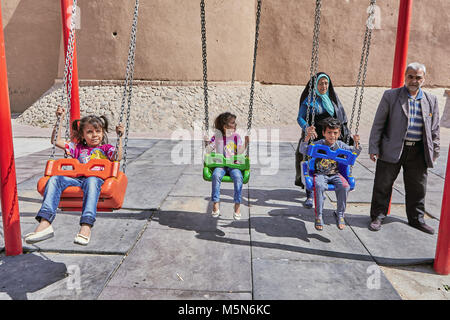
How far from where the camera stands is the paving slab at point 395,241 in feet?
11.7

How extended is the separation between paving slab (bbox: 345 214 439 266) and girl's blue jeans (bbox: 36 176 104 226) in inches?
102

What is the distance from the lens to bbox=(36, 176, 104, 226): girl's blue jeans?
3.10 meters

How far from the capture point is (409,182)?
171 inches

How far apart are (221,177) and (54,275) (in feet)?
5.95

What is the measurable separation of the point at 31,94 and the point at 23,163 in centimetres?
1114

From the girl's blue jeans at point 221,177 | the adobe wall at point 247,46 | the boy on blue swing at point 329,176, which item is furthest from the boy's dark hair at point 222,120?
the adobe wall at point 247,46

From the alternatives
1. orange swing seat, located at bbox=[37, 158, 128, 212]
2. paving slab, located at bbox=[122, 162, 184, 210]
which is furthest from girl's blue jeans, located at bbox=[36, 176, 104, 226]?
paving slab, located at bbox=[122, 162, 184, 210]

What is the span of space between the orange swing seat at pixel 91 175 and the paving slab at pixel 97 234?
566 mm

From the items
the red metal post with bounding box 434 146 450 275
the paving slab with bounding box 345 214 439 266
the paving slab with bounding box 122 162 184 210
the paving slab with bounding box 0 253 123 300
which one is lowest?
the paving slab with bounding box 0 253 123 300

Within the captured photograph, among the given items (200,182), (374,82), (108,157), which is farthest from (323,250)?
(374,82)

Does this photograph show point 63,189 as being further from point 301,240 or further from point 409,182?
point 409,182

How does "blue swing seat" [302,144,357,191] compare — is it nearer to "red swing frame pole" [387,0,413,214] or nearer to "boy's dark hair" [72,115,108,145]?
"red swing frame pole" [387,0,413,214]

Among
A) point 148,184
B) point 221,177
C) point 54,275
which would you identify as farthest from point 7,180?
point 148,184

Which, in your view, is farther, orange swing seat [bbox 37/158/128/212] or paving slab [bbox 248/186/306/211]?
paving slab [bbox 248/186/306/211]
